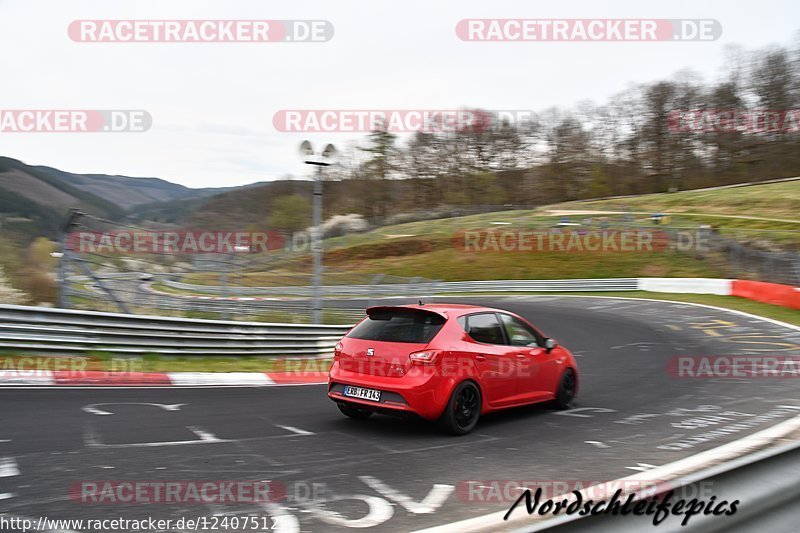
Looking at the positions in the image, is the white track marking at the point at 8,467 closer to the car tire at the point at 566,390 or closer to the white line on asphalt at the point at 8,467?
the white line on asphalt at the point at 8,467

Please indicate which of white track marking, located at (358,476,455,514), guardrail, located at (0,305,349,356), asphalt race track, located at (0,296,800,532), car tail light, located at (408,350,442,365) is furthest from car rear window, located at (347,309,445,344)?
guardrail, located at (0,305,349,356)

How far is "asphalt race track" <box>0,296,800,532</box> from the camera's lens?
4.89 metres

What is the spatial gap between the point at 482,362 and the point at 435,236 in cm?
A: 5161

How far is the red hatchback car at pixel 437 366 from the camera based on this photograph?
730 centimetres

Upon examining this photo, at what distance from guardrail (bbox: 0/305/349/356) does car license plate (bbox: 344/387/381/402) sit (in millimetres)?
5992

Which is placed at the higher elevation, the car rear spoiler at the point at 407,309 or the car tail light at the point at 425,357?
the car rear spoiler at the point at 407,309

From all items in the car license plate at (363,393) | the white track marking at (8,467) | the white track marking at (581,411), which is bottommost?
the white track marking at (581,411)

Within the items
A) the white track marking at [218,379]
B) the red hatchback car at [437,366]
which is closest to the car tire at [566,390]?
the red hatchback car at [437,366]

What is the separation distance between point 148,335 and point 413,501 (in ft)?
28.1

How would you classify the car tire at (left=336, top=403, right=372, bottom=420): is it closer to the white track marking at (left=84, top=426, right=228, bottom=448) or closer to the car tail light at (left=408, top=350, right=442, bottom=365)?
the car tail light at (left=408, top=350, right=442, bottom=365)

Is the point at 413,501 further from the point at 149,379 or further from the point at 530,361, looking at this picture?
the point at 149,379

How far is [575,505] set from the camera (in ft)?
11.7

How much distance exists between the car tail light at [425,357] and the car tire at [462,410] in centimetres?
42

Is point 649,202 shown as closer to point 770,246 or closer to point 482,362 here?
Answer: point 770,246
